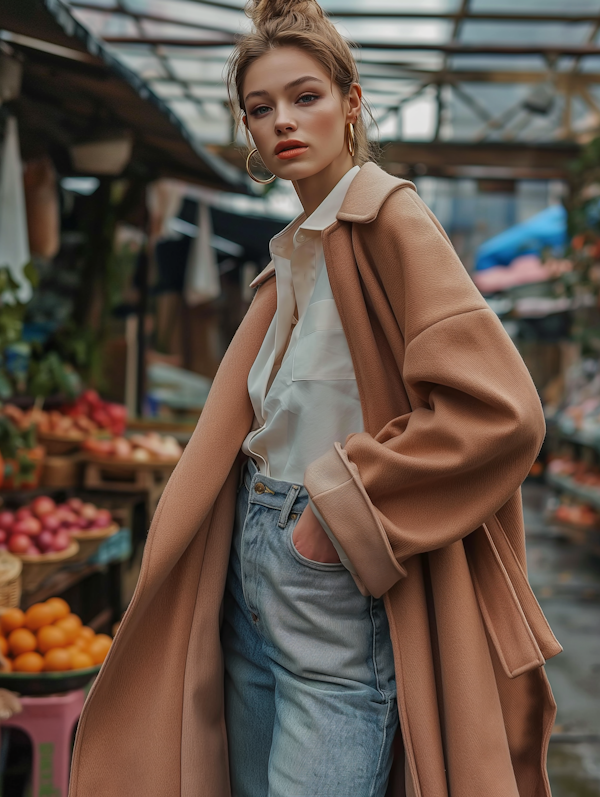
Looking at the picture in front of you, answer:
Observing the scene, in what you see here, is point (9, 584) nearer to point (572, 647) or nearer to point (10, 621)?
point (10, 621)

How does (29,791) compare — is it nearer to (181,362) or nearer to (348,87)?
(348,87)

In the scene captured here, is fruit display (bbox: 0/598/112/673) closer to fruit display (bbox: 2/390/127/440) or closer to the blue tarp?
fruit display (bbox: 2/390/127/440)

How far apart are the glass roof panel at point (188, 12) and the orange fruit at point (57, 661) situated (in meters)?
5.62

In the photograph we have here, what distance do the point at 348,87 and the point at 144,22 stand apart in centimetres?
636

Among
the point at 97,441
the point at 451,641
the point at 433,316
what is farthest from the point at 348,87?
the point at 97,441

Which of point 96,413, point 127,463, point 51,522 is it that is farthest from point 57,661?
point 96,413

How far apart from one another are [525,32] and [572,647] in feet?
17.8

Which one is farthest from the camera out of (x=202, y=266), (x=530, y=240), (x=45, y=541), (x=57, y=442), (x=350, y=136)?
(x=530, y=240)

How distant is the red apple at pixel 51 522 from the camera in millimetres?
3448

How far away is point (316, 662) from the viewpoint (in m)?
1.33

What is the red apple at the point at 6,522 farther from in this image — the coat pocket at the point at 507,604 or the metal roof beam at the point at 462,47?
the metal roof beam at the point at 462,47

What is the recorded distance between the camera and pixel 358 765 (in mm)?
1301

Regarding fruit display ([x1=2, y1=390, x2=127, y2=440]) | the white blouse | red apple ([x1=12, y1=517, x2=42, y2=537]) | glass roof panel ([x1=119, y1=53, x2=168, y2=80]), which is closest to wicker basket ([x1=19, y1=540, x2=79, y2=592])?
red apple ([x1=12, y1=517, x2=42, y2=537])

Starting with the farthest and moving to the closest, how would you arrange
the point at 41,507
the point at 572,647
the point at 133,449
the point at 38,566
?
the point at 133,449 < the point at 572,647 < the point at 41,507 < the point at 38,566
